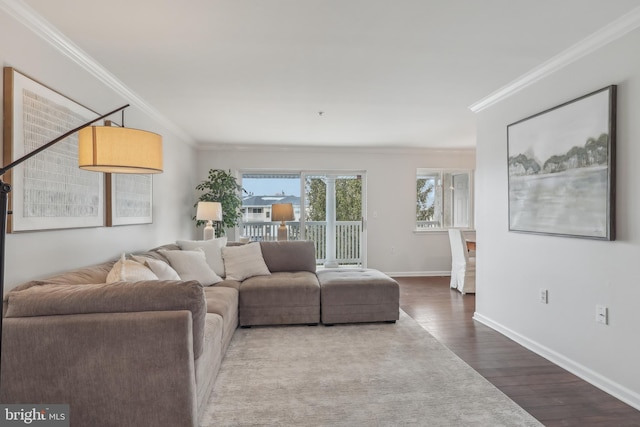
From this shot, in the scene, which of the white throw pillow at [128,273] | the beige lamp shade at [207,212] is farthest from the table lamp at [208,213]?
the white throw pillow at [128,273]

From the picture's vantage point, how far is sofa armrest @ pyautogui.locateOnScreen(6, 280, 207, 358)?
1.59 meters

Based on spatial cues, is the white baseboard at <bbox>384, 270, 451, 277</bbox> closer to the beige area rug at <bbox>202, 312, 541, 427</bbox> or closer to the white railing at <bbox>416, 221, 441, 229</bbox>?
the white railing at <bbox>416, 221, 441, 229</bbox>

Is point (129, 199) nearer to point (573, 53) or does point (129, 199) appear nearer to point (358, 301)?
point (358, 301)

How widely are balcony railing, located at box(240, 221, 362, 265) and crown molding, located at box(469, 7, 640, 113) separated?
135 inches

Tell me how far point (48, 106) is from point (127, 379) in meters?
1.79

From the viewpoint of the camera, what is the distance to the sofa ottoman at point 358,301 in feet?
11.5

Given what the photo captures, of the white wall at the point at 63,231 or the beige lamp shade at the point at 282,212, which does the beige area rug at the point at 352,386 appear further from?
the beige lamp shade at the point at 282,212

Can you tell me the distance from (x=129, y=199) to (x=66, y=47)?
142cm

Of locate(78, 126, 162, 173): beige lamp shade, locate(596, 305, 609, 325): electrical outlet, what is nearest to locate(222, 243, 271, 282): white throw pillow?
locate(78, 126, 162, 173): beige lamp shade

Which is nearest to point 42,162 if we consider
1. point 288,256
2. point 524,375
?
point 288,256

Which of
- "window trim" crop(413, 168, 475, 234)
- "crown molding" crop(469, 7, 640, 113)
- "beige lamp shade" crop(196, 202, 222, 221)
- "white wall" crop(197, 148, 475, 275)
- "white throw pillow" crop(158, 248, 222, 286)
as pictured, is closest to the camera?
"crown molding" crop(469, 7, 640, 113)

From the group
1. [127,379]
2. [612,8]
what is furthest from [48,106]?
[612,8]

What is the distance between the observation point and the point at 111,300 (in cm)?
163

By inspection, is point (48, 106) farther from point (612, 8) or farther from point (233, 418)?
point (612, 8)
